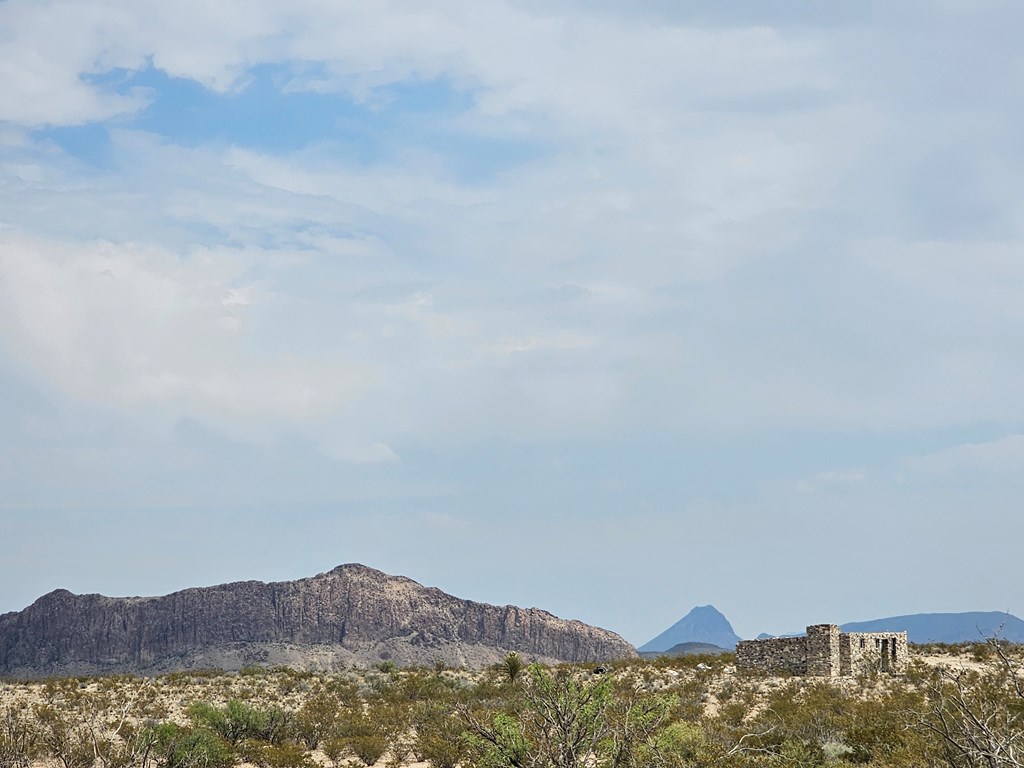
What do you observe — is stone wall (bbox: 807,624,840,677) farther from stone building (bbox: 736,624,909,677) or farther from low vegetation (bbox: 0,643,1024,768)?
low vegetation (bbox: 0,643,1024,768)

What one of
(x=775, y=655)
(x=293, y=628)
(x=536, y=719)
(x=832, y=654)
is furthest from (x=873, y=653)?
(x=293, y=628)

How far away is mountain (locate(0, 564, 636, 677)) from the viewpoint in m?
106

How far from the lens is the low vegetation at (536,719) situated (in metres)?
14.9

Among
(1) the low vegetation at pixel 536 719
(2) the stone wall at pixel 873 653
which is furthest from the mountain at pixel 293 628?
(2) the stone wall at pixel 873 653

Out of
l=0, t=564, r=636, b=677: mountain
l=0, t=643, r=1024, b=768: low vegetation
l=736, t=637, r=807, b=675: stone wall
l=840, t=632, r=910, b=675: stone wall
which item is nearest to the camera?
l=0, t=643, r=1024, b=768: low vegetation

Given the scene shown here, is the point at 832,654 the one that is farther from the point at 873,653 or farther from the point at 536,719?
the point at 536,719

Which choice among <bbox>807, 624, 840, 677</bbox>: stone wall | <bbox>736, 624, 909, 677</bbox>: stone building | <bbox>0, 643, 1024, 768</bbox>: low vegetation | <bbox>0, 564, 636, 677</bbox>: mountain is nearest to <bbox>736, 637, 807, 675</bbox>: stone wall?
<bbox>736, 624, 909, 677</bbox>: stone building

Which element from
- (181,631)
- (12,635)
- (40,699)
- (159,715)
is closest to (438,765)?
(159,715)

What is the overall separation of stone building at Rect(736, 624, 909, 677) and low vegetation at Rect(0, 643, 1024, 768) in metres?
1.13

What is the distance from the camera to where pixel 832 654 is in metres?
36.2

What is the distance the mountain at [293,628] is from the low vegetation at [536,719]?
212ft

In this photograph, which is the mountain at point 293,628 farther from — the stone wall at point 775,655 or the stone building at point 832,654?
the stone building at point 832,654

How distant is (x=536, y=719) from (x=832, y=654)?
23.3 meters

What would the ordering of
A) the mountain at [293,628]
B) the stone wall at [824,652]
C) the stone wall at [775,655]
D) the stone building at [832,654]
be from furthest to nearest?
the mountain at [293,628] → the stone wall at [775,655] → the stone building at [832,654] → the stone wall at [824,652]
